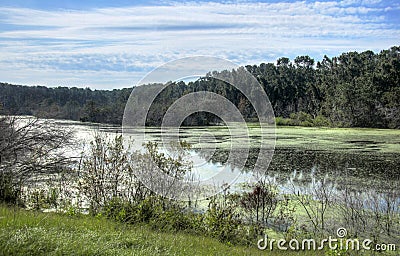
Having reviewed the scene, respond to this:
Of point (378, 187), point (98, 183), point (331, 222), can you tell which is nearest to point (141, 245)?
point (98, 183)

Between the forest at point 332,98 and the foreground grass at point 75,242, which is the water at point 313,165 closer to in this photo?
the foreground grass at point 75,242

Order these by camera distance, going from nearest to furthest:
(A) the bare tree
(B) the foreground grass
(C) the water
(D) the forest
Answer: (B) the foreground grass
(A) the bare tree
(C) the water
(D) the forest

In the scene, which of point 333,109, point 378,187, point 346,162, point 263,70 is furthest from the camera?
point 263,70

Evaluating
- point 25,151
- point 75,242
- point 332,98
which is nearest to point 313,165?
point 25,151

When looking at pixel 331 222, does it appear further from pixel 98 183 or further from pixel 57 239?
pixel 57 239

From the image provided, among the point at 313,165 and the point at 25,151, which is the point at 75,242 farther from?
the point at 313,165

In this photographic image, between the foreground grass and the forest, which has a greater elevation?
Answer: the forest

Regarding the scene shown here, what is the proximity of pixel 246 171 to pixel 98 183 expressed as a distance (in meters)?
5.34

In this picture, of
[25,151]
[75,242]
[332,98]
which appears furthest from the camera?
[332,98]

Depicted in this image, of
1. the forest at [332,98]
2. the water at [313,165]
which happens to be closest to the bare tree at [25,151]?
the water at [313,165]

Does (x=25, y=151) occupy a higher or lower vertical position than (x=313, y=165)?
higher

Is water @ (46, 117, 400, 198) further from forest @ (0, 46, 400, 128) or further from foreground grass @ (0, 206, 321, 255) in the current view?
forest @ (0, 46, 400, 128)

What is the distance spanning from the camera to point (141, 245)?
411 cm

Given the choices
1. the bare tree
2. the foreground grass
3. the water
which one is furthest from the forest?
the foreground grass
